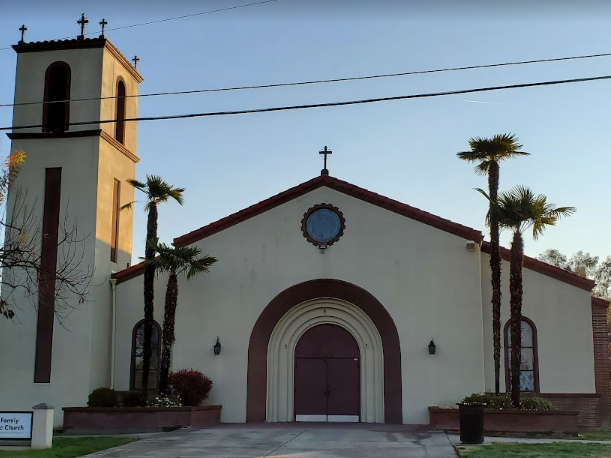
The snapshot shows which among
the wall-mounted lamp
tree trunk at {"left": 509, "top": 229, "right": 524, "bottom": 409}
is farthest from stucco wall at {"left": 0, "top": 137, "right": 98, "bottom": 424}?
tree trunk at {"left": 509, "top": 229, "right": 524, "bottom": 409}

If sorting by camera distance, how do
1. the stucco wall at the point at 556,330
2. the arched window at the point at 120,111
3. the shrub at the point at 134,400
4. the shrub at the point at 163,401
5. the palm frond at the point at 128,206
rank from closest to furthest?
the shrub at the point at 163,401, the shrub at the point at 134,400, the stucco wall at the point at 556,330, the palm frond at the point at 128,206, the arched window at the point at 120,111

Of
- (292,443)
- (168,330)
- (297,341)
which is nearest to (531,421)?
(292,443)

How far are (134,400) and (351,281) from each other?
7779 millimetres

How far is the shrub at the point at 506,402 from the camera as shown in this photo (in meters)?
23.7

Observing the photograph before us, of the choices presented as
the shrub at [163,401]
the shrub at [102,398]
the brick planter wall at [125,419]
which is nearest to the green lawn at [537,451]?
the brick planter wall at [125,419]

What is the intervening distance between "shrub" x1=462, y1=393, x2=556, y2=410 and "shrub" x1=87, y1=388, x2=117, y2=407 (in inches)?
419

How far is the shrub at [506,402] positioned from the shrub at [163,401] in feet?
28.2

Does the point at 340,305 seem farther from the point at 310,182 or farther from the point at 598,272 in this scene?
the point at 598,272

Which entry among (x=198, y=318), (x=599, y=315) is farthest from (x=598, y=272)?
(x=198, y=318)

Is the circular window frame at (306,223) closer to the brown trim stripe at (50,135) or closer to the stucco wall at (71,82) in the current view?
the brown trim stripe at (50,135)

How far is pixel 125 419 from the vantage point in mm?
24500

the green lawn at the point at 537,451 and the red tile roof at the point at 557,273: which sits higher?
the red tile roof at the point at 557,273

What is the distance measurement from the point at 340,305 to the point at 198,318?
4.76m

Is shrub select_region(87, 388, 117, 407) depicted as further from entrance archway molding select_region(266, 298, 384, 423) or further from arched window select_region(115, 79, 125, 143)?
arched window select_region(115, 79, 125, 143)
